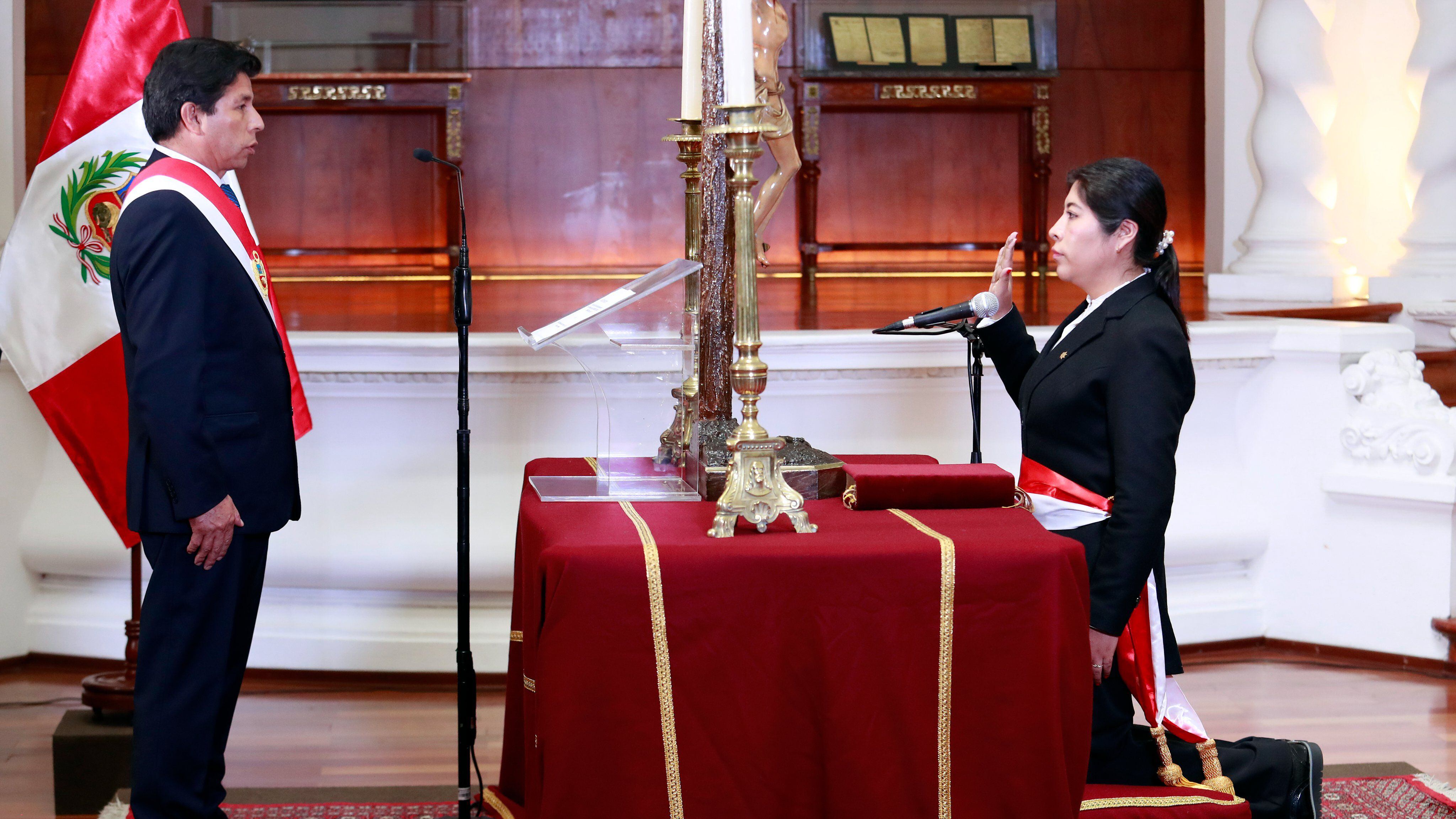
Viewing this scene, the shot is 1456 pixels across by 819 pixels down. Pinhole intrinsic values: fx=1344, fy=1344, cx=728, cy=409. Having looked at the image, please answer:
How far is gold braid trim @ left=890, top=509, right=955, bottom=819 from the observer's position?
73.5 inches

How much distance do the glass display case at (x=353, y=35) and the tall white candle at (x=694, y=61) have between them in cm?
673

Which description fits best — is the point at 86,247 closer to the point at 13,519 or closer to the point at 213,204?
the point at 213,204

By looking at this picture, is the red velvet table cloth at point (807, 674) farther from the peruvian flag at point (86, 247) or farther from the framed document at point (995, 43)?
the framed document at point (995, 43)

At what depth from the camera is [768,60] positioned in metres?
3.39

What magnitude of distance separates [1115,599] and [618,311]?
93cm

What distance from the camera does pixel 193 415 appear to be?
7.34ft

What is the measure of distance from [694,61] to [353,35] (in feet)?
23.1

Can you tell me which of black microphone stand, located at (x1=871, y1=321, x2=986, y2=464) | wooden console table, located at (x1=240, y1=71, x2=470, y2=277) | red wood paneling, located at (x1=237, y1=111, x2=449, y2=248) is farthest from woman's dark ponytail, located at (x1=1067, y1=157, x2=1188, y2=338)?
red wood paneling, located at (x1=237, y1=111, x2=449, y2=248)

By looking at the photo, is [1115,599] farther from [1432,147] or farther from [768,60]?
[1432,147]

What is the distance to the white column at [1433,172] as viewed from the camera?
5.00m

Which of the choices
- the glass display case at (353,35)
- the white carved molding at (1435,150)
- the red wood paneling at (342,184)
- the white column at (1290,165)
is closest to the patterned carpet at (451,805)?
the white carved molding at (1435,150)

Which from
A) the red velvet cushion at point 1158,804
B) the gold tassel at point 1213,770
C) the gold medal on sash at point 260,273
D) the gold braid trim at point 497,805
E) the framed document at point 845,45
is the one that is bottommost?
the gold braid trim at point 497,805

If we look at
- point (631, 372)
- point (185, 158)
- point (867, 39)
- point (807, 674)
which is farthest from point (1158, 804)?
point (867, 39)

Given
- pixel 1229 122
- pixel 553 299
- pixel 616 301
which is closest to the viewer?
pixel 616 301
